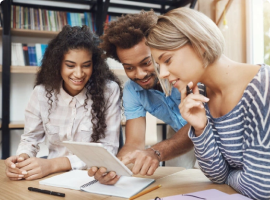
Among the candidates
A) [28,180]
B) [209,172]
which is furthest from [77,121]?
[209,172]

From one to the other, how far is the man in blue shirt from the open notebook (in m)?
0.16

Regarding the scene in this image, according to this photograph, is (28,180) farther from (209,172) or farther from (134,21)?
(134,21)

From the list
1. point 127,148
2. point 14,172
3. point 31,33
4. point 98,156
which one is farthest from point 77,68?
point 31,33

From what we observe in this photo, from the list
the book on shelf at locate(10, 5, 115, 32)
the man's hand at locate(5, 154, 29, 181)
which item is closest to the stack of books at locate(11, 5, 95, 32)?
the book on shelf at locate(10, 5, 115, 32)

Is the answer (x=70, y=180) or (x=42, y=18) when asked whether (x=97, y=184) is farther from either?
(x=42, y=18)

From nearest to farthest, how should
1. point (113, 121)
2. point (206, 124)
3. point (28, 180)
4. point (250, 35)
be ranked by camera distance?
point (206, 124)
point (28, 180)
point (113, 121)
point (250, 35)

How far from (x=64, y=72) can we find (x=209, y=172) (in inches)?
39.3

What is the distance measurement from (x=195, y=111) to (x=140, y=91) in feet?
2.33

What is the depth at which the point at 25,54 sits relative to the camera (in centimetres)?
292

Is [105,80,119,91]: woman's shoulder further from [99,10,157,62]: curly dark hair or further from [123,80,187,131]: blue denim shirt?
[99,10,157,62]: curly dark hair

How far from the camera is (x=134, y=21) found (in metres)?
1.55

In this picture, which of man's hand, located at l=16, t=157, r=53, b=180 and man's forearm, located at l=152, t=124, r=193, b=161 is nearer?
man's hand, located at l=16, t=157, r=53, b=180

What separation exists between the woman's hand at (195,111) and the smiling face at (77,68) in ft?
2.53

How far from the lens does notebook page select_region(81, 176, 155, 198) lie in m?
0.93
